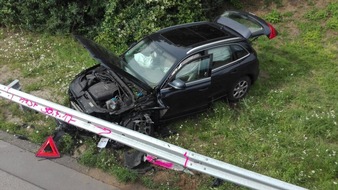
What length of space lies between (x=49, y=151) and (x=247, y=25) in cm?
487

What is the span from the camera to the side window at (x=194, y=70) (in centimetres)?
702

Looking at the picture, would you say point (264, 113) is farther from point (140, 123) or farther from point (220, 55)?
point (140, 123)

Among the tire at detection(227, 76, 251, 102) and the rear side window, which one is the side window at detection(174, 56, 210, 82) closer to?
the rear side window

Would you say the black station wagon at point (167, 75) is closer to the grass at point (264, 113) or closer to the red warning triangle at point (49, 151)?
the grass at point (264, 113)

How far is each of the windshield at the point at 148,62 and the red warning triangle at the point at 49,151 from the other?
6.24 ft

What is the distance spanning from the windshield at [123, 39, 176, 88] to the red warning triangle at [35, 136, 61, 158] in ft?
6.24

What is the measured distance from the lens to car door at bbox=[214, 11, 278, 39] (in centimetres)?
795

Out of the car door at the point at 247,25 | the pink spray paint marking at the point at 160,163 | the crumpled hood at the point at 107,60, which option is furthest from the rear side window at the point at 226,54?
the pink spray paint marking at the point at 160,163

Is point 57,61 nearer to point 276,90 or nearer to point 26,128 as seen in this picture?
point 26,128

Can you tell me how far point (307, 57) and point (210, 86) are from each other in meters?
3.65

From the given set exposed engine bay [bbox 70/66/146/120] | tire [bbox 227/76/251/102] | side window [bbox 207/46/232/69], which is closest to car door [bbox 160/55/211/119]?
side window [bbox 207/46/232/69]

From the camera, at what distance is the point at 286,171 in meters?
6.31

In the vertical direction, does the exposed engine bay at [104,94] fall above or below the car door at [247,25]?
below

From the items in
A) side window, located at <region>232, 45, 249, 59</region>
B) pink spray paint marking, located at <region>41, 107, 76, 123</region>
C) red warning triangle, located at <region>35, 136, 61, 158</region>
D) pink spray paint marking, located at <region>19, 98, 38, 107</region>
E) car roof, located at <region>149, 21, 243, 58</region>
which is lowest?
red warning triangle, located at <region>35, 136, 61, 158</region>
